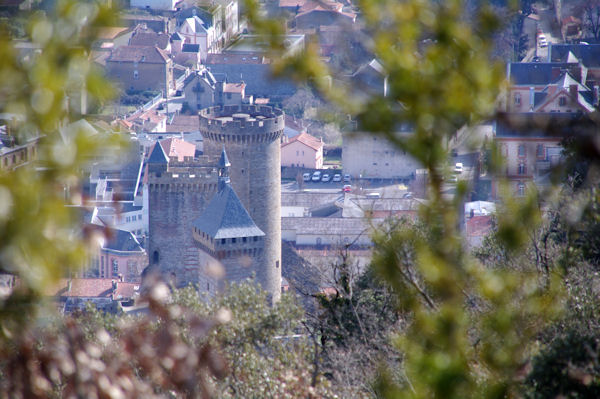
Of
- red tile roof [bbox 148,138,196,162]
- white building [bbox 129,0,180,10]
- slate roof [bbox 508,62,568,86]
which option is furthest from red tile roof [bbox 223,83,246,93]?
slate roof [bbox 508,62,568,86]

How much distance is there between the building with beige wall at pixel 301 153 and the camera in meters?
42.7

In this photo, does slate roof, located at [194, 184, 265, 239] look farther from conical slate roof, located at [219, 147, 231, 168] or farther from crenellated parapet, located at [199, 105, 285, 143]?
crenellated parapet, located at [199, 105, 285, 143]

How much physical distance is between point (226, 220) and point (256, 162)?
3.41 metres

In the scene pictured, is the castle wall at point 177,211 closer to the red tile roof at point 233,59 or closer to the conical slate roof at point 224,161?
the conical slate roof at point 224,161

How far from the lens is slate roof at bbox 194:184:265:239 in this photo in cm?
2194

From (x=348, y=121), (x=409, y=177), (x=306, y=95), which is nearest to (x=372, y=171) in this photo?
(x=409, y=177)

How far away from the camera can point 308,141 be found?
43.3 metres

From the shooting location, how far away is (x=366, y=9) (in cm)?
314

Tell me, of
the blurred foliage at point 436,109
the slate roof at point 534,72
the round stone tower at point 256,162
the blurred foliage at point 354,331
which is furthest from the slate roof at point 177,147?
the blurred foliage at point 436,109

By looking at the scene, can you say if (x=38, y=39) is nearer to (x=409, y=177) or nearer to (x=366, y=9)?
(x=366, y=9)

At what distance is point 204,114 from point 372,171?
1536cm

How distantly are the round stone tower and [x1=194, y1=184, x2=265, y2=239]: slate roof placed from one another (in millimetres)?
2248

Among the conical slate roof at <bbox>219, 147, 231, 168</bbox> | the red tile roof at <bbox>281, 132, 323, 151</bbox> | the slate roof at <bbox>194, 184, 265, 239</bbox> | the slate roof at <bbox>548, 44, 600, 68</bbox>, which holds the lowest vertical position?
the red tile roof at <bbox>281, 132, 323, 151</bbox>

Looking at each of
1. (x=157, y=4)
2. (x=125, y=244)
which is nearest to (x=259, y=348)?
(x=125, y=244)
